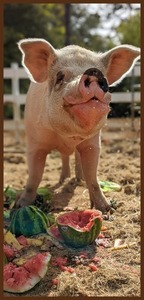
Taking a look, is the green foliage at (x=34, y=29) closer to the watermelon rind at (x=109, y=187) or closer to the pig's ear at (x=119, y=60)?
the watermelon rind at (x=109, y=187)

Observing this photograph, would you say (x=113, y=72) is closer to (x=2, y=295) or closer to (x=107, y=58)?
(x=107, y=58)

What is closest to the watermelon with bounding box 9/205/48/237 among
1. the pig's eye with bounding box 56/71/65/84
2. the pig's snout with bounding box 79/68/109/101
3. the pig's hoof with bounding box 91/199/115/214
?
the pig's hoof with bounding box 91/199/115/214

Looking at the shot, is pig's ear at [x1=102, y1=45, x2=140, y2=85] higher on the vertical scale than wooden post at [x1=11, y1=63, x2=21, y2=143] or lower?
higher

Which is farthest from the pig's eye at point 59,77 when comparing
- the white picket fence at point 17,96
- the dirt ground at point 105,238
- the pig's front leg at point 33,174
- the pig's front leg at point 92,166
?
the white picket fence at point 17,96

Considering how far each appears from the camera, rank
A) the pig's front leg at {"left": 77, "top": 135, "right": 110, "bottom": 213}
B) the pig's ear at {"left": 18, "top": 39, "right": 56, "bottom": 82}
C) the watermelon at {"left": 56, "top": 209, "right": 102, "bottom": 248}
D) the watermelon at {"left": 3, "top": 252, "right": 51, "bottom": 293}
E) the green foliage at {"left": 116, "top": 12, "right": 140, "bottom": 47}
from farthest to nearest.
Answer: the green foliage at {"left": 116, "top": 12, "right": 140, "bottom": 47}, the pig's front leg at {"left": 77, "top": 135, "right": 110, "bottom": 213}, the pig's ear at {"left": 18, "top": 39, "right": 56, "bottom": 82}, the watermelon at {"left": 56, "top": 209, "right": 102, "bottom": 248}, the watermelon at {"left": 3, "top": 252, "right": 51, "bottom": 293}

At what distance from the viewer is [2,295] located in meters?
2.60

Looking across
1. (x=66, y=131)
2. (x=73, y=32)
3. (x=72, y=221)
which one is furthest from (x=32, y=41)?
(x=73, y=32)

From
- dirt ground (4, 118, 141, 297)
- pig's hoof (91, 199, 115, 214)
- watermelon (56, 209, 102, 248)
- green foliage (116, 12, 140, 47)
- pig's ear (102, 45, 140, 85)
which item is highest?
green foliage (116, 12, 140, 47)

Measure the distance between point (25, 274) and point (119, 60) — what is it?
77.6 inches

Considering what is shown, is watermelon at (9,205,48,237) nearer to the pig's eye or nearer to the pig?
the pig

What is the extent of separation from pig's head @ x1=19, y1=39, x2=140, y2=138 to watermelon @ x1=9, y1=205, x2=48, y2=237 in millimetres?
639

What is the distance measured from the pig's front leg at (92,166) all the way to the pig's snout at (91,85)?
1.18 m

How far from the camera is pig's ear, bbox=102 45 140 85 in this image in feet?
12.2

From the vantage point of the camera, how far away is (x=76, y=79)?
3.12 m
